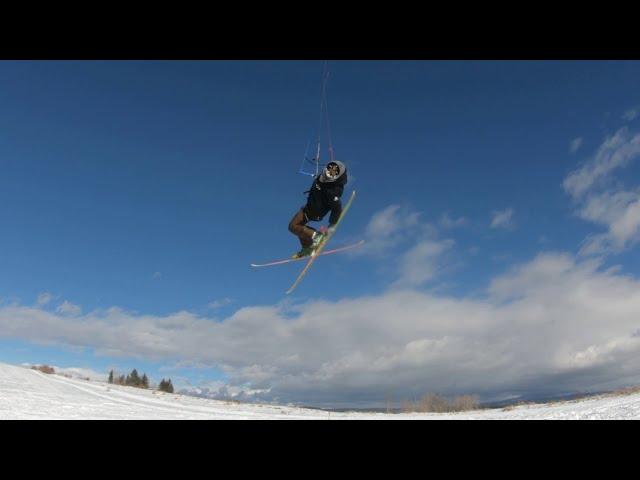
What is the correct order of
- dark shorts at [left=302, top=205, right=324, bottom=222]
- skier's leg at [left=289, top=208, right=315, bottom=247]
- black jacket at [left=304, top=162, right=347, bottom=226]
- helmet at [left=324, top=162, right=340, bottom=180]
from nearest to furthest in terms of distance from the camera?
helmet at [left=324, top=162, right=340, bottom=180] < black jacket at [left=304, top=162, right=347, bottom=226] < dark shorts at [left=302, top=205, right=324, bottom=222] < skier's leg at [left=289, top=208, right=315, bottom=247]

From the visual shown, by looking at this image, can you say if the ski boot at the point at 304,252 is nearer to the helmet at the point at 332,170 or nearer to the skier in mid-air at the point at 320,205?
the skier in mid-air at the point at 320,205

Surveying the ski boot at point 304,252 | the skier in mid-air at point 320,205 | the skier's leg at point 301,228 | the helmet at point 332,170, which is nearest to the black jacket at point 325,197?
the skier in mid-air at point 320,205

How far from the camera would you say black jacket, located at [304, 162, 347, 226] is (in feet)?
41.9

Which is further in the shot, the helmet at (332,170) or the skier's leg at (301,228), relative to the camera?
the skier's leg at (301,228)

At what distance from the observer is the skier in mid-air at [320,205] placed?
1263 centimetres

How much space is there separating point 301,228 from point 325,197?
79.6 inches

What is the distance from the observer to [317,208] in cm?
1363

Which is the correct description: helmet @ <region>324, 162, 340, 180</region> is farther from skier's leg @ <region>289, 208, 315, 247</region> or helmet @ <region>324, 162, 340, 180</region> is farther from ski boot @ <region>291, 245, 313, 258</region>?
Answer: ski boot @ <region>291, 245, 313, 258</region>

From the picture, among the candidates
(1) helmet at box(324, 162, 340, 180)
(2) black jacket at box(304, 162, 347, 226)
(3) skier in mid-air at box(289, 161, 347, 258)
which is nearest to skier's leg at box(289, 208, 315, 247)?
(3) skier in mid-air at box(289, 161, 347, 258)

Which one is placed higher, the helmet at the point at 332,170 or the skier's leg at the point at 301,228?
the helmet at the point at 332,170

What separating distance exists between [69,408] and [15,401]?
1.50m

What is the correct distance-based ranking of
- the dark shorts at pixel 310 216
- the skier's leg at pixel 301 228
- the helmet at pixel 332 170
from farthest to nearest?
the skier's leg at pixel 301 228 < the dark shorts at pixel 310 216 < the helmet at pixel 332 170
